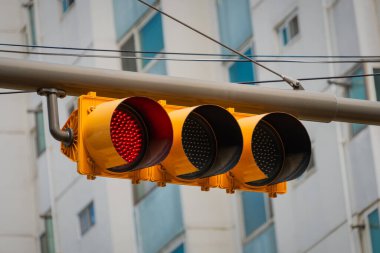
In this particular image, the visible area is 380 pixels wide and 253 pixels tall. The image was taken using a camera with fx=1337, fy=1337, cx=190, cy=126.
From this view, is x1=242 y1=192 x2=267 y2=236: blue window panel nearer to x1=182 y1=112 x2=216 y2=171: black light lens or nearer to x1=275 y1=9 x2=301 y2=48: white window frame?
x1=275 y1=9 x2=301 y2=48: white window frame

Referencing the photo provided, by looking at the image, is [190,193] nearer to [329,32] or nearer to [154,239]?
[154,239]

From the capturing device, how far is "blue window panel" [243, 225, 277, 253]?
27.6m

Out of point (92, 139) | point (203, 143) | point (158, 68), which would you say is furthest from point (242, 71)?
point (92, 139)

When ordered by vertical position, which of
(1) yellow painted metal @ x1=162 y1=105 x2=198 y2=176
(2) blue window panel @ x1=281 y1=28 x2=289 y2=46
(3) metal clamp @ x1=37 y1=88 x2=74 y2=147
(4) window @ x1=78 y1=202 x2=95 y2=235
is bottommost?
(1) yellow painted metal @ x1=162 y1=105 x2=198 y2=176

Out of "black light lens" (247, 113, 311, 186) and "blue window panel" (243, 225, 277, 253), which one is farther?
"blue window panel" (243, 225, 277, 253)

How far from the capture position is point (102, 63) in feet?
98.4

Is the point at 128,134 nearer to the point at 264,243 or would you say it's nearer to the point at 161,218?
the point at 264,243

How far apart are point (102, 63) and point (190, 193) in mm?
3518

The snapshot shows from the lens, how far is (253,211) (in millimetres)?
28750

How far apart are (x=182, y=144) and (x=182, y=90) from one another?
48cm

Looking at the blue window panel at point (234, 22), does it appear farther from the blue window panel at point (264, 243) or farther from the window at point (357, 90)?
the window at point (357, 90)

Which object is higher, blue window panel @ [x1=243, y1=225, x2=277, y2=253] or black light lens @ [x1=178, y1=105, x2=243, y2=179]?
blue window panel @ [x1=243, y1=225, x2=277, y2=253]

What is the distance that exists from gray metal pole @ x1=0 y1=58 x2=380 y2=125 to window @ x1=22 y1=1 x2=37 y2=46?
80.9 ft

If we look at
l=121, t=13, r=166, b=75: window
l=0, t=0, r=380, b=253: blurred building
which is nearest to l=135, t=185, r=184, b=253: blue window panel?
l=0, t=0, r=380, b=253: blurred building
